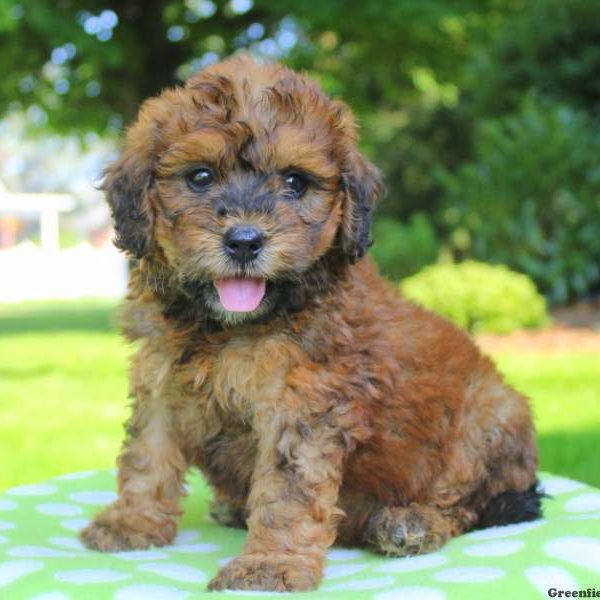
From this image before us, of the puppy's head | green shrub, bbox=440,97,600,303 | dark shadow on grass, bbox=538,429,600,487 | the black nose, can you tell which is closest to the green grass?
dark shadow on grass, bbox=538,429,600,487

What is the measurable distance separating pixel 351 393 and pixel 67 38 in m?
15.5

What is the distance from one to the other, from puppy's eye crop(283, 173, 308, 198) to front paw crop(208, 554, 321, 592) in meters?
1.42

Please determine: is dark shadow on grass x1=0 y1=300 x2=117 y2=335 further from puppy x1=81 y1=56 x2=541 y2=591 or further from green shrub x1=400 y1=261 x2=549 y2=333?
puppy x1=81 y1=56 x2=541 y2=591

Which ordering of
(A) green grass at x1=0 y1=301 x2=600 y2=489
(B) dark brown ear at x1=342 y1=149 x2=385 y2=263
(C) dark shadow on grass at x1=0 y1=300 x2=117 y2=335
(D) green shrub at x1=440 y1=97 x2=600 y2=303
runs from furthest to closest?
(C) dark shadow on grass at x1=0 y1=300 x2=117 y2=335, (D) green shrub at x1=440 y1=97 x2=600 y2=303, (A) green grass at x1=0 y1=301 x2=600 y2=489, (B) dark brown ear at x1=342 y1=149 x2=385 y2=263

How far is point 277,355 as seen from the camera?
405 centimetres

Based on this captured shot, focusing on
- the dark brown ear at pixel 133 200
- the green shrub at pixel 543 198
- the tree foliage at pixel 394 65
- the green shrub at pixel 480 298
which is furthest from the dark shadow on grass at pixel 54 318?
the dark brown ear at pixel 133 200

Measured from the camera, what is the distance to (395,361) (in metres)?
4.38

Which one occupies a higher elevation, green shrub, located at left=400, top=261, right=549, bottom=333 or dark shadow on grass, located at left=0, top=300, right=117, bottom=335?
green shrub, located at left=400, top=261, right=549, bottom=333

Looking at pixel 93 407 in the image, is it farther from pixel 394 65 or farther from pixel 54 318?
pixel 54 318

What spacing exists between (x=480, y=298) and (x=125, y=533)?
9.71m

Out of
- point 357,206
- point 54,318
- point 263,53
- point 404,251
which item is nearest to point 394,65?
point 263,53

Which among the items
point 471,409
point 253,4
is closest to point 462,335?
point 471,409

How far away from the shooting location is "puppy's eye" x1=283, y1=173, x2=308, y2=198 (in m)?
3.95

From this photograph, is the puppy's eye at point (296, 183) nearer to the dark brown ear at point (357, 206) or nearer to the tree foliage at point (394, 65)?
the dark brown ear at point (357, 206)
